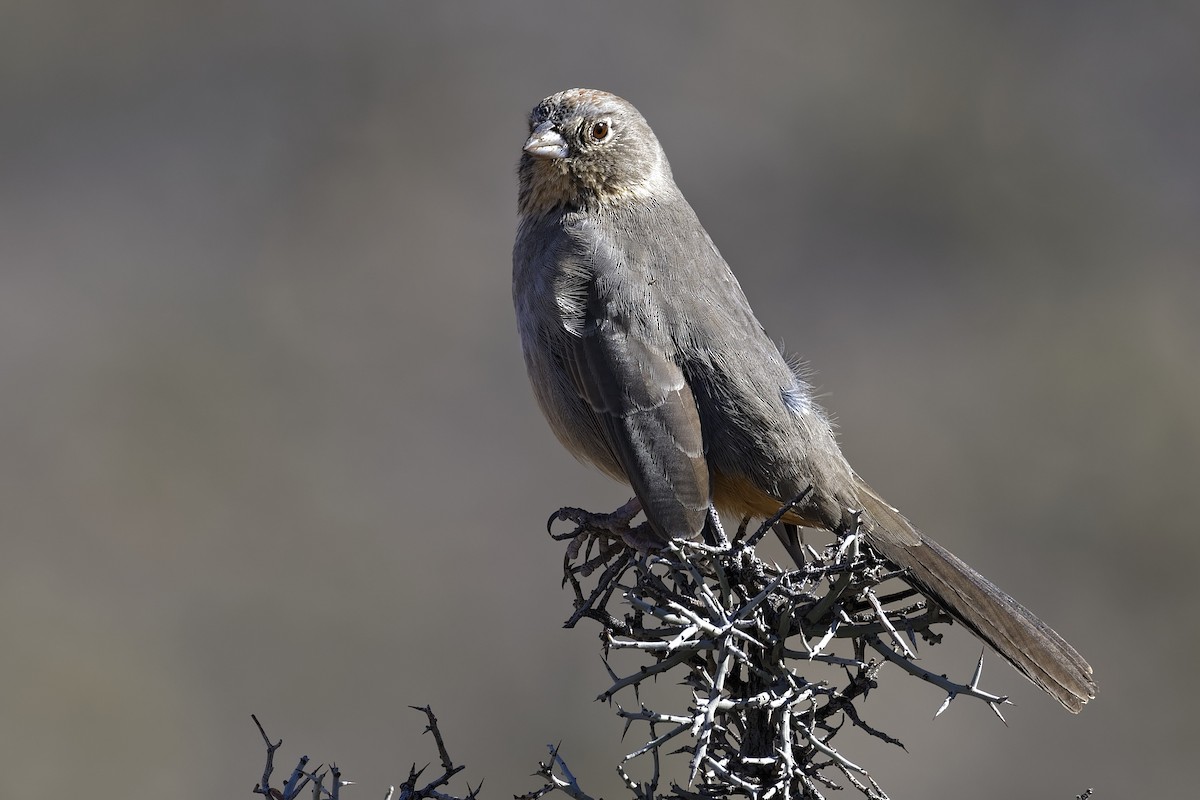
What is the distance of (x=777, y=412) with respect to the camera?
3.44 metres

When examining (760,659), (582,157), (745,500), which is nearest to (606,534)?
(745,500)

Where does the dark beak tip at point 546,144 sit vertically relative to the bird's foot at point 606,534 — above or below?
above

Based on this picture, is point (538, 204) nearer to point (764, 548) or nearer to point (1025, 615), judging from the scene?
point (1025, 615)

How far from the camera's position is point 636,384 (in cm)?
348

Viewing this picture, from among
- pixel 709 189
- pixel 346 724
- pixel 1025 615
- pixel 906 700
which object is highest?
pixel 709 189

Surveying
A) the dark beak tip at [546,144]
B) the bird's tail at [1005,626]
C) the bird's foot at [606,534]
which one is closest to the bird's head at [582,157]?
the dark beak tip at [546,144]

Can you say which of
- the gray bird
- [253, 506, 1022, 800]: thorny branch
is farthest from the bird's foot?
[253, 506, 1022, 800]: thorny branch

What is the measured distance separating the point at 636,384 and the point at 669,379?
0.10m

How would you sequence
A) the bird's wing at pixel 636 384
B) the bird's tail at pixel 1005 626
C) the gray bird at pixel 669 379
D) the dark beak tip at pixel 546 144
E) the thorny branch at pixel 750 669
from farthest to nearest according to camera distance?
the dark beak tip at pixel 546 144
the bird's wing at pixel 636 384
the gray bird at pixel 669 379
the bird's tail at pixel 1005 626
the thorny branch at pixel 750 669

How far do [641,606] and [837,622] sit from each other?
0.39m

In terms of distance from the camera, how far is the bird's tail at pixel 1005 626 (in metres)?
2.92

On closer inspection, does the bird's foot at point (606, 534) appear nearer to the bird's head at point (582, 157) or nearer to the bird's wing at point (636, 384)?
the bird's wing at point (636, 384)

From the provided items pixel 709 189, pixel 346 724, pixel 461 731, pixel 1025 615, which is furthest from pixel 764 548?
pixel 709 189

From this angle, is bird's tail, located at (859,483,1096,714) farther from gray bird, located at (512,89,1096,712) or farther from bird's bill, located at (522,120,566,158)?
bird's bill, located at (522,120,566,158)
